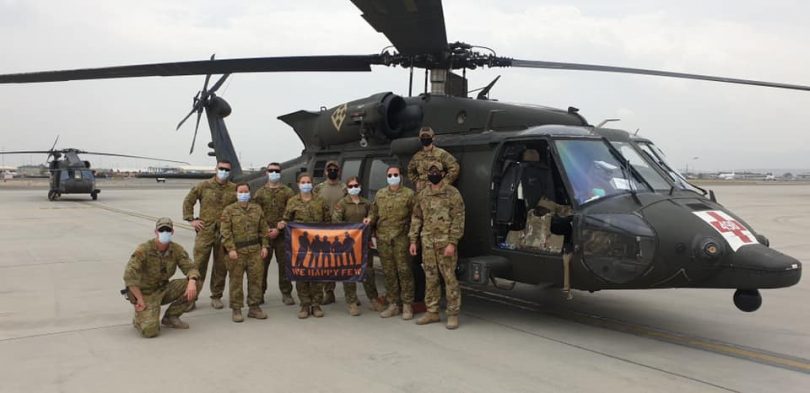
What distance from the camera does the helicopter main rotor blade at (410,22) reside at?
527 cm

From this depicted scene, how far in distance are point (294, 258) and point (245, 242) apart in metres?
0.56

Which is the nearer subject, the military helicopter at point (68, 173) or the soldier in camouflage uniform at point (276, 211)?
the soldier in camouflage uniform at point (276, 211)

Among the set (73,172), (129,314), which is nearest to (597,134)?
(129,314)

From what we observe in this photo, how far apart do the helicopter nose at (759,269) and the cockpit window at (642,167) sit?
1.01 meters

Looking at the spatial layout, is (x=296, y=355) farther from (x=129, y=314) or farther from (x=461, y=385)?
(x=129, y=314)

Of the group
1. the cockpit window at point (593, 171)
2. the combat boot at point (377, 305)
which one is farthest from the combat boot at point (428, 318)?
the cockpit window at point (593, 171)

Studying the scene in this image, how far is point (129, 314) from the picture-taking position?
6.16 meters

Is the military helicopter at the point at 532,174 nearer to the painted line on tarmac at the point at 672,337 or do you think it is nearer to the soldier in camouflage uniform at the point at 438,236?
the soldier in camouflage uniform at the point at 438,236

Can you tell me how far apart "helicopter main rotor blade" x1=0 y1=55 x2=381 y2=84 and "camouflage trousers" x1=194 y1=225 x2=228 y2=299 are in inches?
86.1

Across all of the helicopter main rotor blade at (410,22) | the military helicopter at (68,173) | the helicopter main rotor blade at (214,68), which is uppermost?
the helicopter main rotor blade at (410,22)

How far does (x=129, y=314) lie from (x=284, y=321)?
175cm

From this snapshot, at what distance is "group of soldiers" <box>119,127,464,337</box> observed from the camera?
5508mm

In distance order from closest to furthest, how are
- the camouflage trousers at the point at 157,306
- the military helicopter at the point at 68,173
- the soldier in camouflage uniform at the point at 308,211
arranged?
the camouflage trousers at the point at 157,306, the soldier in camouflage uniform at the point at 308,211, the military helicopter at the point at 68,173

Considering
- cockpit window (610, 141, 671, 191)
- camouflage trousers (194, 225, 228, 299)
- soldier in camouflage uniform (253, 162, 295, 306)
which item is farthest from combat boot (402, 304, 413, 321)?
cockpit window (610, 141, 671, 191)
